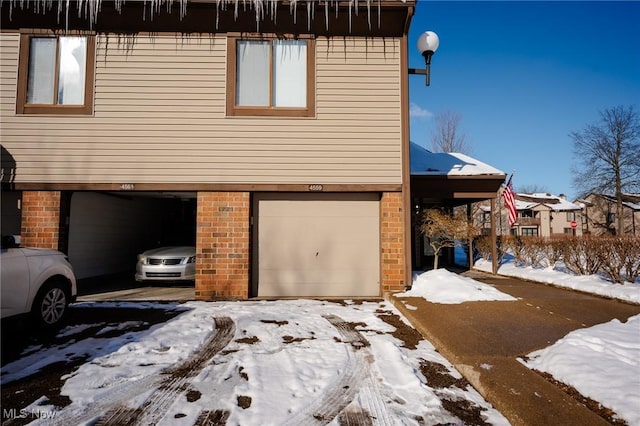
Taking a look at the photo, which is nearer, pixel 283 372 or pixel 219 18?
pixel 283 372

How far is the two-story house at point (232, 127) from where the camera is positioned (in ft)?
20.4

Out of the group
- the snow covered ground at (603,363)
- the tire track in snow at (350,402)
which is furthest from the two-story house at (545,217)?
the tire track in snow at (350,402)

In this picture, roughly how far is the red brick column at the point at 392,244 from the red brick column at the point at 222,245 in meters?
2.85

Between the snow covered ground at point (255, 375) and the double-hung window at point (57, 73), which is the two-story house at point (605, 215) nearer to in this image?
the snow covered ground at point (255, 375)

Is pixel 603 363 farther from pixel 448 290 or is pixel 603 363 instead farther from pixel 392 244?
pixel 392 244

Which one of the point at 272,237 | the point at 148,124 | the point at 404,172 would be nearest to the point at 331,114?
the point at 404,172

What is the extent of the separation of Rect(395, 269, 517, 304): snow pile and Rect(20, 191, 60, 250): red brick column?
22.8 feet

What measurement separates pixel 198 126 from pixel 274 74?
6.36 feet

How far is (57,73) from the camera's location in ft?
20.7

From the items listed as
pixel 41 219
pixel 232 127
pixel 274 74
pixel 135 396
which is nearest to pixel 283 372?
pixel 135 396

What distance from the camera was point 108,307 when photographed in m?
5.58

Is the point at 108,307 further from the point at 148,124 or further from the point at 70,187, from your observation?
the point at 148,124

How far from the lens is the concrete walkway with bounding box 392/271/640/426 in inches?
88.8

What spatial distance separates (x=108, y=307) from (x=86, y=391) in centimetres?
341
